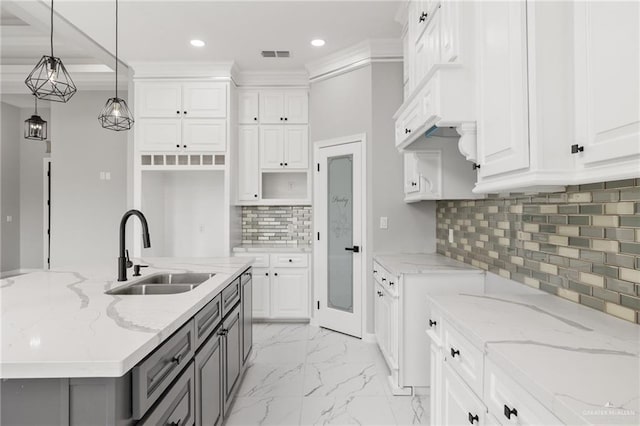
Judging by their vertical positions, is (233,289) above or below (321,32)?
below

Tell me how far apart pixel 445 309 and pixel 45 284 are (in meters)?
2.01

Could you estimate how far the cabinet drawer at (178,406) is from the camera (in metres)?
1.14

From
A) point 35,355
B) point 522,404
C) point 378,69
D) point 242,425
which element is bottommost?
point 242,425

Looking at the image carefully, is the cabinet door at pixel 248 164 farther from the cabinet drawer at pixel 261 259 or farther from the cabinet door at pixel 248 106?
the cabinet drawer at pixel 261 259

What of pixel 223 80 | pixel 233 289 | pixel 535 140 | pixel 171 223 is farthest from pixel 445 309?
pixel 171 223

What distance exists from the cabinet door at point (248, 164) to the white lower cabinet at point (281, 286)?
78 centimetres

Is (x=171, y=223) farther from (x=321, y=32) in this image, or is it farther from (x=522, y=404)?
(x=522, y=404)

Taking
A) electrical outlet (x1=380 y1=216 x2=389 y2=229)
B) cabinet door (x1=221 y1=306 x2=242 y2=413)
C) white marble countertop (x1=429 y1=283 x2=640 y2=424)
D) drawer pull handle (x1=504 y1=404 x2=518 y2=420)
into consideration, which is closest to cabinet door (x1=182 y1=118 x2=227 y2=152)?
electrical outlet (x1=380 y1=216 x2=389 y2=229)

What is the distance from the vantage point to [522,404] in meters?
0.90

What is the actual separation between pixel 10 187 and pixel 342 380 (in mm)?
7058

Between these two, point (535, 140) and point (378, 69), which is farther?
point (378, 69)

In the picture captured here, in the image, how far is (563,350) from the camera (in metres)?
0.99

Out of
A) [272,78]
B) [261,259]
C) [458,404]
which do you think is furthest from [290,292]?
[458,404]

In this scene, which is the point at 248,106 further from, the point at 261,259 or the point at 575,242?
the point at 575,242
